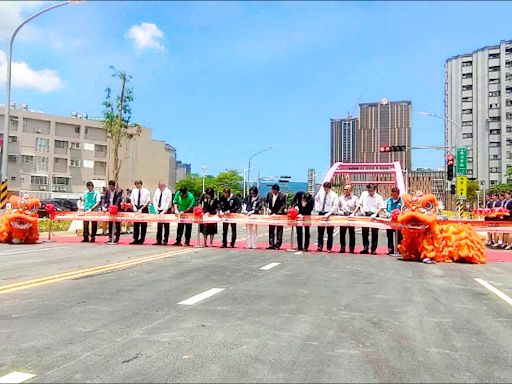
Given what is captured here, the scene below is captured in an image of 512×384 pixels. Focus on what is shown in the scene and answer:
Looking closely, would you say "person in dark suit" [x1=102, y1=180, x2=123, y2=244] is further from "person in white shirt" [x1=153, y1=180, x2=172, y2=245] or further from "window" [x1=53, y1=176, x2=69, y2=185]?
"window" [x1=53, y1=176, x2=69, y2=185]

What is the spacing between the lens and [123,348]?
5.21 meters

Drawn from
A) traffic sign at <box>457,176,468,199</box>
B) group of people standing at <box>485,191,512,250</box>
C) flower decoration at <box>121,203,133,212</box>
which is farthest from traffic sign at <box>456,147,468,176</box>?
flower decoration at <box>121,203,133,212</box>

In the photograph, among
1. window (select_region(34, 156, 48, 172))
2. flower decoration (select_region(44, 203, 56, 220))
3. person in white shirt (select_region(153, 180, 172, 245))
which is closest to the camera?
person in white shirt (select_region(153, 180, 172, 245))

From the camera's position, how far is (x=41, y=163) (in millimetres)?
81000

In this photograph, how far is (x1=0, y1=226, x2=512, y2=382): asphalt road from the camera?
183 inches

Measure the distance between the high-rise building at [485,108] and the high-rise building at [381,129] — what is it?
82.5 feet

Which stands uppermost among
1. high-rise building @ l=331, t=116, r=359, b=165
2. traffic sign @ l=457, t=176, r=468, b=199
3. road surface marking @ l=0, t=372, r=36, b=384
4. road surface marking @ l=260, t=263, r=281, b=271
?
high-rise building @ l=331, t=116, r=359, b=165

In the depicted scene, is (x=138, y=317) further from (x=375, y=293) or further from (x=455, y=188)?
(x=455, y=188)

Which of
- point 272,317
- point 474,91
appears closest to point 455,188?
point 272,317

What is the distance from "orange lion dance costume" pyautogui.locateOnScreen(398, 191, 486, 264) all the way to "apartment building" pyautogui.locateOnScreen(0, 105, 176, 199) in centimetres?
6863

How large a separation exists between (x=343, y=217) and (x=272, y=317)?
30.6 feet

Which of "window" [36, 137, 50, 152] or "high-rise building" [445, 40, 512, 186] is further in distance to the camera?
"high-rise building" [445, 40, 512, 186]

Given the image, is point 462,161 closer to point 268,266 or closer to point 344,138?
point 268,266

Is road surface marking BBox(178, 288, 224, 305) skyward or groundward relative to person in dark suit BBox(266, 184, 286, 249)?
groundward
